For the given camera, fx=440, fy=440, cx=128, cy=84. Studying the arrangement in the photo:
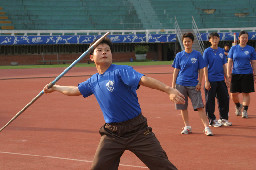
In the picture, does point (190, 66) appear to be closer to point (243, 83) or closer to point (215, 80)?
point (215, 80)

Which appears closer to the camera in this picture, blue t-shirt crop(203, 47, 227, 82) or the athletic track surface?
the athletic track surface

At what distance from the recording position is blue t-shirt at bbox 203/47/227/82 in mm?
9914

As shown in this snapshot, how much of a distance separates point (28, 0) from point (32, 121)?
41069 millimetres

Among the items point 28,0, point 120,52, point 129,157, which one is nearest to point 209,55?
point 129,157

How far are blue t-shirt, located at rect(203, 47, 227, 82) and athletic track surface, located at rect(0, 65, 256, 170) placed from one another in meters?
1.15

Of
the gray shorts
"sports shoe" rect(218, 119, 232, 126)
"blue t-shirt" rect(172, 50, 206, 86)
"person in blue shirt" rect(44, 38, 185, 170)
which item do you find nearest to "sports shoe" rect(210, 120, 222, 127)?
"sports shoe" rect(218, 119, 232, 126)

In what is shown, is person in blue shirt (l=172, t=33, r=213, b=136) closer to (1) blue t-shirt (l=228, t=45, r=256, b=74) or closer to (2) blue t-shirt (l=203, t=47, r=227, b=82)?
(2) blue t-shirt (l=203, t=47, r=227, b=82)

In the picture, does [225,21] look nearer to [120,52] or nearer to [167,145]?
[120,52]

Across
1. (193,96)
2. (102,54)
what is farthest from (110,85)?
(193,96)

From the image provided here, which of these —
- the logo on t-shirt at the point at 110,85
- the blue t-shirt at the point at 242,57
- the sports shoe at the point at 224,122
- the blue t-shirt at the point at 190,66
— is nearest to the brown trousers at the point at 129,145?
the logo on t-shirt at the point at 110,85

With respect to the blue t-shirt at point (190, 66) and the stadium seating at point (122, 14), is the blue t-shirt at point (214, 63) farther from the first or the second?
the stadium seating at point (122, 14)

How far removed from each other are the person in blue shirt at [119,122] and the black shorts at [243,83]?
268 inches

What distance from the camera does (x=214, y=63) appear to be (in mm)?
9914

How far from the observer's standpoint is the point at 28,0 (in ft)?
163
